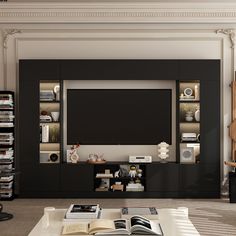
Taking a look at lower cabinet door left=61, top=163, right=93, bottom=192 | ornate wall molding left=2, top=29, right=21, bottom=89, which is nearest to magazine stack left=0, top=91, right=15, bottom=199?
ornate wall molding left=2, top=29, right=21, bottom=89

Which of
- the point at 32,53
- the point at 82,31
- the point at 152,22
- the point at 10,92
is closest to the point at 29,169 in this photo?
the point at 10,92

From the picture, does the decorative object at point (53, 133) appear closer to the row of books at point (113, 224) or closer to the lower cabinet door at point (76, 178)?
the lower cabinet door at point (76, 178)

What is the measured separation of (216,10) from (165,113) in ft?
5.64

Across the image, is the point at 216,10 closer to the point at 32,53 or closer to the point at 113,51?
the point at 113,51

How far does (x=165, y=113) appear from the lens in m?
7.46

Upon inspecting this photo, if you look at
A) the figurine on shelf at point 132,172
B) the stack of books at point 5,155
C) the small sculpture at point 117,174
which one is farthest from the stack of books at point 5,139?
the figurine on shelf at point 132,172

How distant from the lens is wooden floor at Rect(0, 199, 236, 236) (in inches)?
207

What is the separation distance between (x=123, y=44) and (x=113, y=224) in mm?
4339

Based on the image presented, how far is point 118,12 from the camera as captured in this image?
7.21 m

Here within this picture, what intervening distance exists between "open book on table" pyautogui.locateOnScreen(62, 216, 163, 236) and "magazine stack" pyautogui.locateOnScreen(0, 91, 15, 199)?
3.57m

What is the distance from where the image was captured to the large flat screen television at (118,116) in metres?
7.45

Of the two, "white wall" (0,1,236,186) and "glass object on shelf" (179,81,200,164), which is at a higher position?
"white wall" (0,1,236,186)

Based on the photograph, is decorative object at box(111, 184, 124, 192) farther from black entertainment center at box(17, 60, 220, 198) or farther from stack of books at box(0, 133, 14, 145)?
stack of books at box(0, 133, 14, 145)

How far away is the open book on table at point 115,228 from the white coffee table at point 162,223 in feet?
0.34
